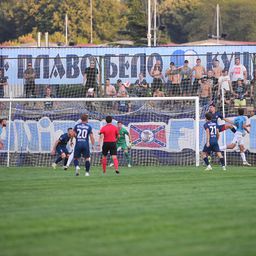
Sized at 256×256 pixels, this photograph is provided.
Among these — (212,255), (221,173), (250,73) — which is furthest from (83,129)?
(212,255)

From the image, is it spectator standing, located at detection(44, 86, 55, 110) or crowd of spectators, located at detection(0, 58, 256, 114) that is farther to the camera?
spectator standing, located at detection(44, 86, 55, 110)

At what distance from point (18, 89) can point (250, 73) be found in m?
9.60

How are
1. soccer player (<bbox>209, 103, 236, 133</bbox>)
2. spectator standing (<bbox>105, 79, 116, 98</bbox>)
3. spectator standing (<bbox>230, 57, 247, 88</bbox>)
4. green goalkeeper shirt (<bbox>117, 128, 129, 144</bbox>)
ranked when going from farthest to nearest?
spectator standing (<bbox>105, 79, 116, 98</bbox>), spectator standing (<bbox>230, 57, 247, 88</bbox>), green goalkeeper shirt (<bbox>117, 128, 129, 144</bbox>), soccer player (<bbox>209, 103, 236, 133</bbox>)

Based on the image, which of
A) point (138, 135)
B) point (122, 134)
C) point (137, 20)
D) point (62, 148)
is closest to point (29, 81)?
point (138, 135)

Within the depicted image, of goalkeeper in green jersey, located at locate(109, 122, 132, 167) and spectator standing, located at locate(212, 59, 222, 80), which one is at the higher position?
spectator standing, located at locate(212, 59, 222, 80)

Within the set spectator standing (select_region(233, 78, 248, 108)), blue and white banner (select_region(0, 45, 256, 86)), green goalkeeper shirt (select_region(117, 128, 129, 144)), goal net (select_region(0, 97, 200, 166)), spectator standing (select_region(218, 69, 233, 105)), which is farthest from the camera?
blue and white banner (select_region(0, 45, 256, 86))

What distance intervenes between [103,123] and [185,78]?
3663 millimetres

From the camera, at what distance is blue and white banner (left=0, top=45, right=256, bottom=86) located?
38.5 metres

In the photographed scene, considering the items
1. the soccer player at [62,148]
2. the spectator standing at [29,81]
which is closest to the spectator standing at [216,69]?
the soccer player at [62,148]

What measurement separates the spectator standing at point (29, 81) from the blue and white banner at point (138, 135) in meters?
2.59

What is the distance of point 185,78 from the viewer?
36.8 meters

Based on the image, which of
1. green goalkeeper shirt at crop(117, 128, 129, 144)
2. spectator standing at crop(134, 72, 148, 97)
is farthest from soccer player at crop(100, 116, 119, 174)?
spectator standing at crop(134, 72, 148, 97)

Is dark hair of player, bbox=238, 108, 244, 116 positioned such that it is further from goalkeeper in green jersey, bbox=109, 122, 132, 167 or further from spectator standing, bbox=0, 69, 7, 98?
spectator standing, bbox=0, 69, 7, 98

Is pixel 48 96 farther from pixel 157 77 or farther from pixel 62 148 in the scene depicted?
pixel 62 148
